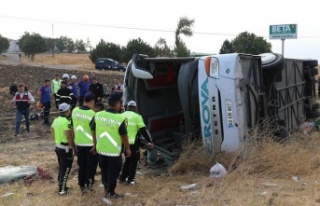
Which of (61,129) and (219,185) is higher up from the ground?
(61,129)

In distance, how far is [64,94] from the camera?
12258 mm

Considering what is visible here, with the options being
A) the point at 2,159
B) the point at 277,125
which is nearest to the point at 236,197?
the point at 277,125

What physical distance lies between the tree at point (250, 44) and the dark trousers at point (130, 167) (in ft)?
117

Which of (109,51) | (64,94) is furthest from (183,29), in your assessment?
(64,94)

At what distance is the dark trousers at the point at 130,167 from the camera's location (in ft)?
22.9

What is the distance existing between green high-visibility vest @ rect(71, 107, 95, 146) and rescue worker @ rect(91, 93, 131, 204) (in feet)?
1.33

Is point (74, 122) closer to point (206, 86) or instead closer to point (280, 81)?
point (206, 86)

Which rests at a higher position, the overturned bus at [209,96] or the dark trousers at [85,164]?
the overturned bus at [209,96]

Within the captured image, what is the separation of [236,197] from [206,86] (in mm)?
1967

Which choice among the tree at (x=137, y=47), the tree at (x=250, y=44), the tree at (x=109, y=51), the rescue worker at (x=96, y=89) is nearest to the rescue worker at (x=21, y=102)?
the rescue worker at (x=96, y=89)

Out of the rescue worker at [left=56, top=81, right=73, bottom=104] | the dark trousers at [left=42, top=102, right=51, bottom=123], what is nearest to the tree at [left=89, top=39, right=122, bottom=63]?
the dark trousers at [left=42, top=102, right=51, bottom=123]

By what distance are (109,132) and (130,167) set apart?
1228 millimetres

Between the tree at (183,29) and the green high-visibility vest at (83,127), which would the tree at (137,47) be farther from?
the green high-visibility vest at (83,127)

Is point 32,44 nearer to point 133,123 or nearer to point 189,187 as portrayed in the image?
point 133,123
